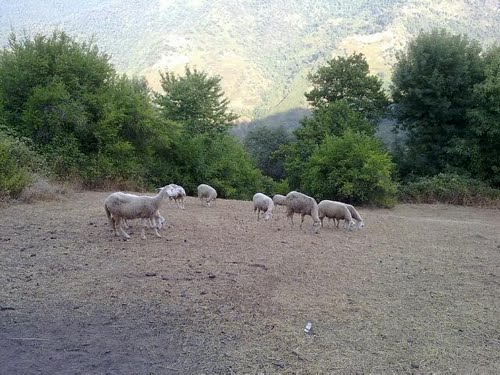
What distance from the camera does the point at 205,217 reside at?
12.4 m

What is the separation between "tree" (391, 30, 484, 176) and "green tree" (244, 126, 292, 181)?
1934 cm

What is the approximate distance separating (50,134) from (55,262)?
11621 mm

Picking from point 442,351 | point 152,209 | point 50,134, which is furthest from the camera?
point 50,134

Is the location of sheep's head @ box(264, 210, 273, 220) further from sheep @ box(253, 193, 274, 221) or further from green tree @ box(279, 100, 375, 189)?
green tree @ box(279, 100, 375, 189)

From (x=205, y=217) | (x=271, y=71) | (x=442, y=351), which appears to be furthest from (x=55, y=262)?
(x=271, y=71)

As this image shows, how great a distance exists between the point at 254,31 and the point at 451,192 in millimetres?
136354

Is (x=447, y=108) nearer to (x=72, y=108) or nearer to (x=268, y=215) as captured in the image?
(x=268, y=215)

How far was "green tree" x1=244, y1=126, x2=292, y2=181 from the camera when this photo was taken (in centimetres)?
4747

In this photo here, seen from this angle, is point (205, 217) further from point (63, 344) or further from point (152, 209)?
point (63, 344)

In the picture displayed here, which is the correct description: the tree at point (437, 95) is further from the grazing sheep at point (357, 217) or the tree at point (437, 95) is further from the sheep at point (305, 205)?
the sheep at point (305, 205)

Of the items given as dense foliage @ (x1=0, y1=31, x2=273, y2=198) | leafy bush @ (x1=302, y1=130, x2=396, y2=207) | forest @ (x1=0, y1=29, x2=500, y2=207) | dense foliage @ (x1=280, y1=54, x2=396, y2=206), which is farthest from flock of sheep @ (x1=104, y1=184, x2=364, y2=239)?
dense foliage @ (x1=280, y1=54, x2=396, y2=206)

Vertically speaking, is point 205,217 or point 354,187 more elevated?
point 354,187

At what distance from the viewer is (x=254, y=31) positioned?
14925cm

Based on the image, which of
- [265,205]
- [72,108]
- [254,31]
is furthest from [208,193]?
[254,31]
